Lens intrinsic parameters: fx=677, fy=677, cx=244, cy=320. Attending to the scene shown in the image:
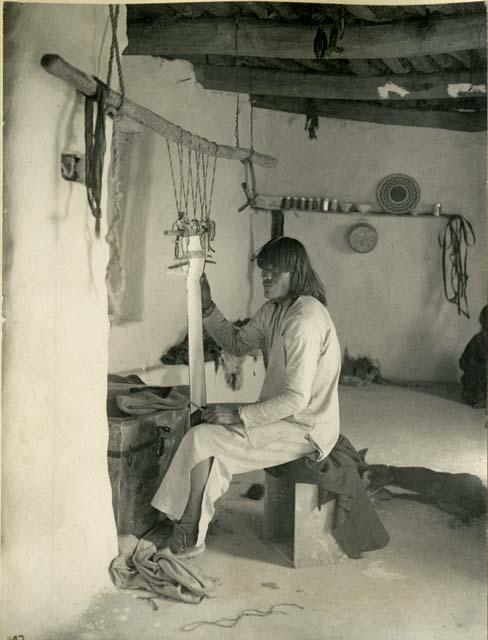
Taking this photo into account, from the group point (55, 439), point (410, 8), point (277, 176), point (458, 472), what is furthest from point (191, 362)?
point (277, 176)

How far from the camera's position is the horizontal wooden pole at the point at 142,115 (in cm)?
226

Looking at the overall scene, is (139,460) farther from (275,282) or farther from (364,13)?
(364,13)

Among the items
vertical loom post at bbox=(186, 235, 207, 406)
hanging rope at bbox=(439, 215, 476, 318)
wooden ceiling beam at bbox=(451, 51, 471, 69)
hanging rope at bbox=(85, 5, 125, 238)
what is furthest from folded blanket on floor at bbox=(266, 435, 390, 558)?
hanging rope at bbox=(439, 215, 476, 318)

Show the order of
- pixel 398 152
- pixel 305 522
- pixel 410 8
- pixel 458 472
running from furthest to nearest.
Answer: pixel 398 152 → pixel 458 472 → pixel 410 8 → pixel 305 522

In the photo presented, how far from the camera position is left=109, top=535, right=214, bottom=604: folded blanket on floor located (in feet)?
8.97

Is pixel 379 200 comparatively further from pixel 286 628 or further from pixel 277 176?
pixel 286 628

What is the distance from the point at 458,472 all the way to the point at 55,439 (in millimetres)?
2483

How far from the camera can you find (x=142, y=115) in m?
2.88

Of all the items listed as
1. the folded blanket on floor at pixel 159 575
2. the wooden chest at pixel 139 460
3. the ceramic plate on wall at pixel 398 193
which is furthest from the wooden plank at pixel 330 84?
the folded blanket on floor at pixel 159 575

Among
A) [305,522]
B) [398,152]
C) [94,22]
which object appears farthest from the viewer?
[398,152]

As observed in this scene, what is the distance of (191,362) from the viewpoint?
319 centimetres

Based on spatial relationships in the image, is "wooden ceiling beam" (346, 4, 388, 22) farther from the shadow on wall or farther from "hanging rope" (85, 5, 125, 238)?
the shadow on wall

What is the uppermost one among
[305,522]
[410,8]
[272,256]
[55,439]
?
[410,8]

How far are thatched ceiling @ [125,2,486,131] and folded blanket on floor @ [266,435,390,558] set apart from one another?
1922 millimetres
